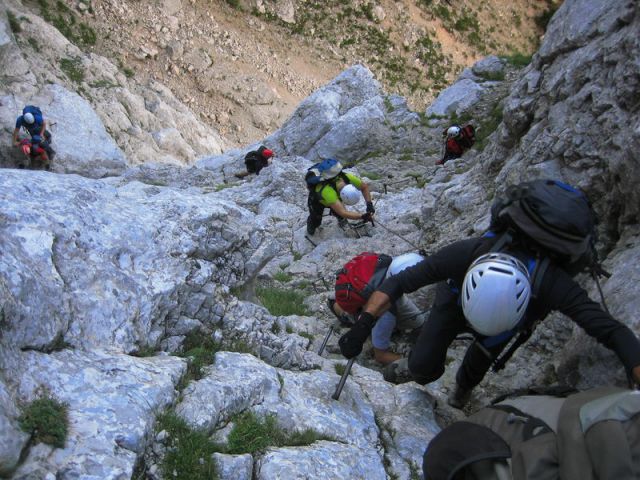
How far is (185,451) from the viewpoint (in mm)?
3760

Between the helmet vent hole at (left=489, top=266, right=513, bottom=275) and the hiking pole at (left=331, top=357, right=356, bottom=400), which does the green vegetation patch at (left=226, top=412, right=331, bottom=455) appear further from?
the helmet vent hole at (left=489, top=266, right=513, bottom=275)

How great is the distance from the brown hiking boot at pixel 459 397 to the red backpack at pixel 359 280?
5.31 ft

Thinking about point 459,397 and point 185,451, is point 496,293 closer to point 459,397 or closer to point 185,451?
point 459,397

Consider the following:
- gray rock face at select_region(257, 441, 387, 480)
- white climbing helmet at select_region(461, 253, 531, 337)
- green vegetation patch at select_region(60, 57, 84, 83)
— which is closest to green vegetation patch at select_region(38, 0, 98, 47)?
green vegetation patch at select_region(60, 57, 84, 83)

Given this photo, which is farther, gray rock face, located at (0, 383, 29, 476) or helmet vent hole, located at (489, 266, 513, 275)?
helmet vent hole, located at (489, 266, 513, 275)

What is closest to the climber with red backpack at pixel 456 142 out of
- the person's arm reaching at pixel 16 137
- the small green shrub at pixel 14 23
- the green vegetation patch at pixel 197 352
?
the green vegetation patch at pixel 197 352

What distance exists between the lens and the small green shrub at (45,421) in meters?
3.26

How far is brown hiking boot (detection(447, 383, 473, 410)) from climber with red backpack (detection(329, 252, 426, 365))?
→ 1200 mm

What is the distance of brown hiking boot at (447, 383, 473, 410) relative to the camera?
5.71 m

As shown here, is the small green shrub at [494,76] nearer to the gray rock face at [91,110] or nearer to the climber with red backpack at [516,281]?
the gray rock face at [91,110]

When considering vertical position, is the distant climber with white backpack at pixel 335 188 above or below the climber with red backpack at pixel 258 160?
above

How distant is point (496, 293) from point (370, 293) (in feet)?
9.18

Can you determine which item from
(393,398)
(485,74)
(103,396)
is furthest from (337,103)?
(103,396)

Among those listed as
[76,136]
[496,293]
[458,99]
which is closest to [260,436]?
[496,293]
